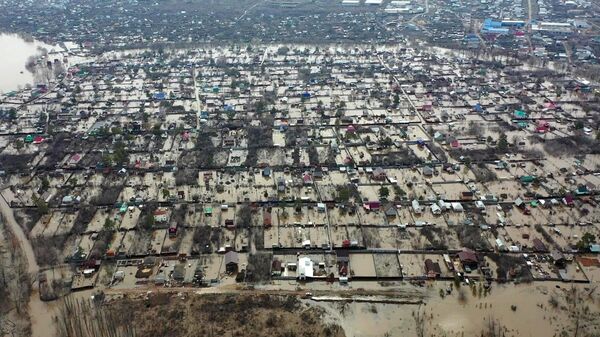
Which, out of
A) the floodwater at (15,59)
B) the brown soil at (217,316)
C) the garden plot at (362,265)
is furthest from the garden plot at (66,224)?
the floodwater at (15,59)

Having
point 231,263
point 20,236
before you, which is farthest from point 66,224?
point 231,263

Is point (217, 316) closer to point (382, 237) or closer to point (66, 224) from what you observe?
point (382, 237)

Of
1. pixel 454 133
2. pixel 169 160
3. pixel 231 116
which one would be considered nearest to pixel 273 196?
pixel 169 160

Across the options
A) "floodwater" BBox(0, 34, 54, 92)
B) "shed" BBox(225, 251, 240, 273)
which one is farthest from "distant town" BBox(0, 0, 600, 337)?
"floodwater" BBox(0, 34, 54, 92)

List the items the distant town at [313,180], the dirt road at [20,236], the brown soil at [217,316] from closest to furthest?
the brown soil at [217,316], the distant town at [313,180], the dirt road at [20,236]

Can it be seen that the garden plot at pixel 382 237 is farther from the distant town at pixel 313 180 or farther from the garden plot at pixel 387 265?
the garden plot at pixel 387 265

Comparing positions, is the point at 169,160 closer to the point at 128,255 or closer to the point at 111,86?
the point at 128,255
